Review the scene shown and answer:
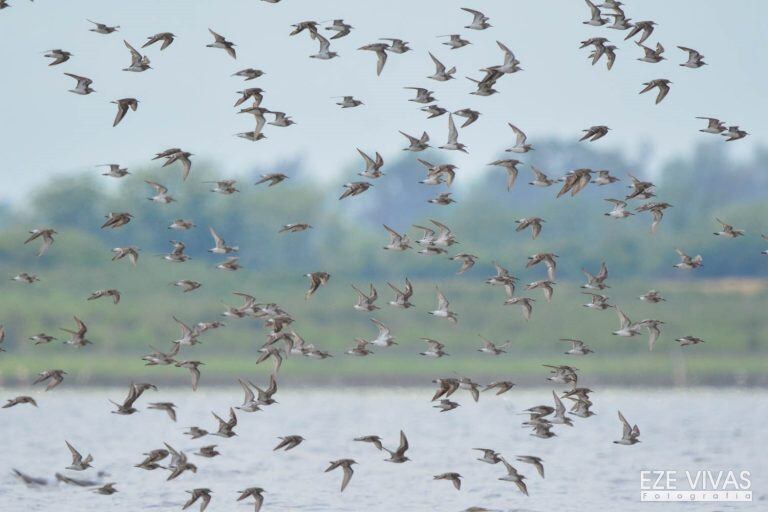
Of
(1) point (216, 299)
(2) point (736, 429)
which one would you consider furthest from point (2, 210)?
(2) point (736, 429)

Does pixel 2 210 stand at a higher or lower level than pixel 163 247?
lower

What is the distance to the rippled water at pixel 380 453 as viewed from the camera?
39.9 metres

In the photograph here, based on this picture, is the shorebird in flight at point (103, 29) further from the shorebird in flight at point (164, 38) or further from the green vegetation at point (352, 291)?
the green vegetation at point (352, 291)


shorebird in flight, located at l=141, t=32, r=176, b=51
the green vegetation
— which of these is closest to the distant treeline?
the green vegetation

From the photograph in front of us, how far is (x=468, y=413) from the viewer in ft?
224

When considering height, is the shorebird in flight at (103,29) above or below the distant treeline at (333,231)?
above

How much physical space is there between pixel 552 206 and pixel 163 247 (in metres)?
29.1

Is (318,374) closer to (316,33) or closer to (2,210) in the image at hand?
(316,33)

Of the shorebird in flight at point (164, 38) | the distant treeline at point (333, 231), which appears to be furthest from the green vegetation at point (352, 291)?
the shorebird in flight at point (164, 38)

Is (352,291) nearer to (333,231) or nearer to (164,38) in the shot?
(333,231)

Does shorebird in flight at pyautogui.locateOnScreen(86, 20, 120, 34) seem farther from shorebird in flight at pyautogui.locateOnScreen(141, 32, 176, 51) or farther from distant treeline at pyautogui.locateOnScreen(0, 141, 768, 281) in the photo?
distant treeline at pyautogui.locateOnScreen(0, 141, 768, 281)

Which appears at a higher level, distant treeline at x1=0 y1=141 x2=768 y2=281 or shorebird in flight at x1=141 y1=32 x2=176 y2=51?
shorebird in flight at x1=141 y1=32 x2=176 y2=51

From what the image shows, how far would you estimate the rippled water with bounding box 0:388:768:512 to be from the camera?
3991cm

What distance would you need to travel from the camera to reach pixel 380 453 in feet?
168
